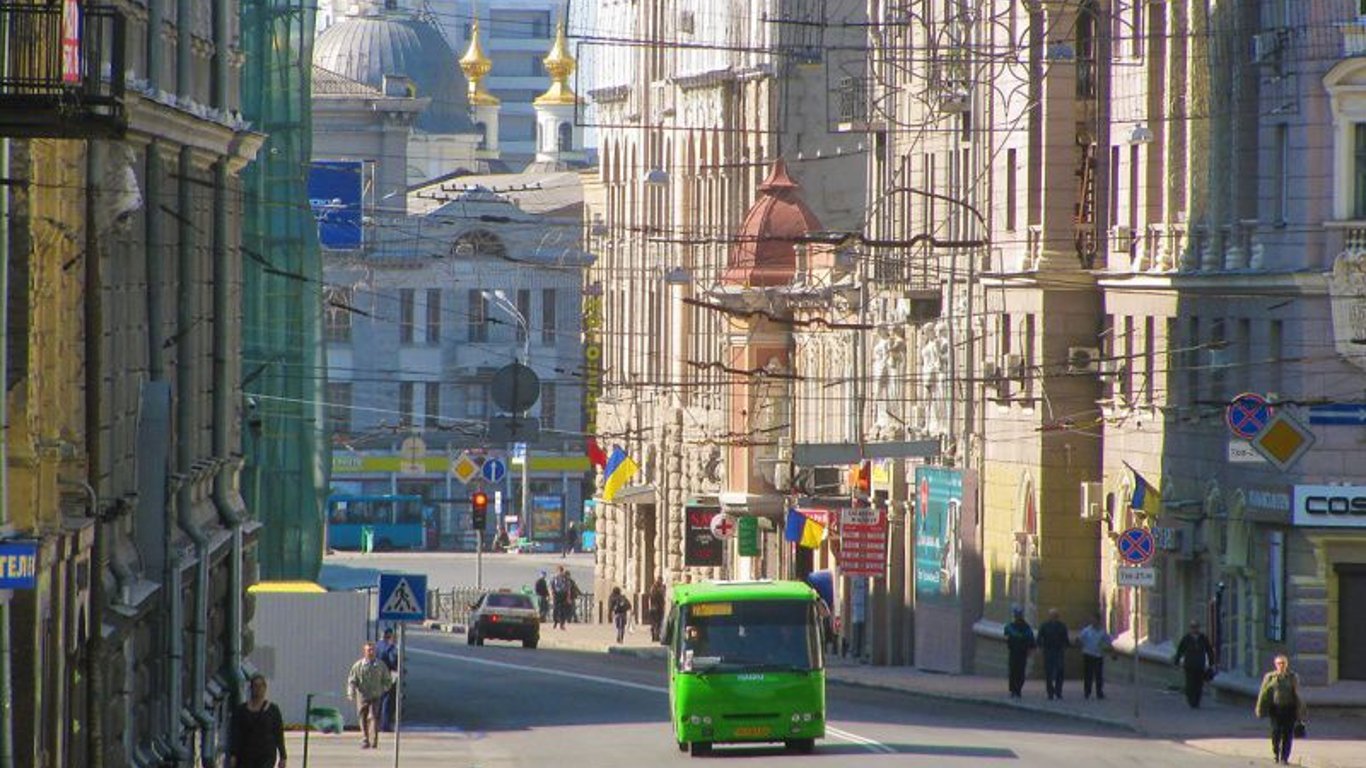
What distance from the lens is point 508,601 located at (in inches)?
2995

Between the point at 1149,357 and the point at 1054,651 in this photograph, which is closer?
the point at 1054,651

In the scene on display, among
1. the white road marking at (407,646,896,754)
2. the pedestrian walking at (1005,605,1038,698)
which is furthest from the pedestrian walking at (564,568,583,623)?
the pedestrian walking at (1005,605,1038,698)

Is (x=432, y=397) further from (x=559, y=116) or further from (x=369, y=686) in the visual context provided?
(x=369, y=686)

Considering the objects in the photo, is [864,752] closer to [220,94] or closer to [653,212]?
[220,94]

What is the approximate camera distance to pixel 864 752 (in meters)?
40.3

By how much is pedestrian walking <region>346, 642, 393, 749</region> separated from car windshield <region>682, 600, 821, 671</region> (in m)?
3.70

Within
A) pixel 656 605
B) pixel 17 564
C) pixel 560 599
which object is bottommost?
pixel 560 599

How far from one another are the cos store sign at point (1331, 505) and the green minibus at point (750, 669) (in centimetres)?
853

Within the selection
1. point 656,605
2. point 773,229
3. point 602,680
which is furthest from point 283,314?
point 656,605

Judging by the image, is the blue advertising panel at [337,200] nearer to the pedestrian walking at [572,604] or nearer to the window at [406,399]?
the pedestrian walking at [572,604]

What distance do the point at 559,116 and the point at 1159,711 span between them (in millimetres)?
123591

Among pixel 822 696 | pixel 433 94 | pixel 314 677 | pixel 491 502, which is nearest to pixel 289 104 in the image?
pixel 314 677

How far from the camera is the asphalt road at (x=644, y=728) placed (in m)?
39.9

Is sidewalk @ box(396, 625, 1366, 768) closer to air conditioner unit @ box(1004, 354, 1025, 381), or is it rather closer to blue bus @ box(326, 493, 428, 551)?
air conditioner unit @ box(1004, 354, 1025, 381)
